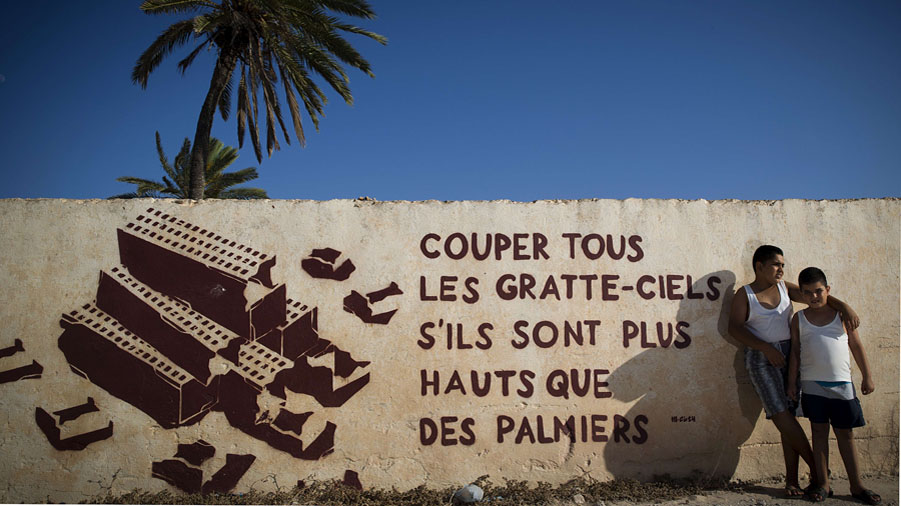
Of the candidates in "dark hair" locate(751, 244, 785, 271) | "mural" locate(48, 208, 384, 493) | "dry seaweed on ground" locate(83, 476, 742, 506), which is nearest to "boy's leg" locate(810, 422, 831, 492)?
"dry seaweed on ground" locate(83, 476, 742, 506)

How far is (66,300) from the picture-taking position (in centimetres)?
349

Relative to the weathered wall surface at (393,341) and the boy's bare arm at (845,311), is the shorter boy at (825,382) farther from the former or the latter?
the weathered wall surface at (393,341)

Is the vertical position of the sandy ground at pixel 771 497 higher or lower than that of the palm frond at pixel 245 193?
lower

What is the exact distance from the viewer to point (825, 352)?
325cm

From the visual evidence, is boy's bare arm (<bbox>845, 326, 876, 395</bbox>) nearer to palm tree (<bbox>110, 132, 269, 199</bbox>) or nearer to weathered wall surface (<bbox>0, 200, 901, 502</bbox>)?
weathered wall surface (<bbox>0, 200, 901, 502</bbox>)

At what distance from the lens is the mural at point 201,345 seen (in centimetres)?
341

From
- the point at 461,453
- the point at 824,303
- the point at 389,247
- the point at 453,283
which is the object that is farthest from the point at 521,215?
the point at 824,303

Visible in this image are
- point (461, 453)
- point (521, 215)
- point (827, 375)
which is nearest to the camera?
point (827, 375)

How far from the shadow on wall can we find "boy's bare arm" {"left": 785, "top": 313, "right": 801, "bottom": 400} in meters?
0.27

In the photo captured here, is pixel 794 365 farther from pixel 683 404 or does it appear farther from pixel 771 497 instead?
pixel 771 497

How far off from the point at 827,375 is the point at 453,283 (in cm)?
235

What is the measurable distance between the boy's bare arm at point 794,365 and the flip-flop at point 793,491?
0.56 metres

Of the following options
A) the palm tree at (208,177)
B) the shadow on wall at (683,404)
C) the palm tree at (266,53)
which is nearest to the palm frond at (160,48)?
the palm tree at (266,53)

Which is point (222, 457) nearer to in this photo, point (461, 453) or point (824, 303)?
point (461, 453)
